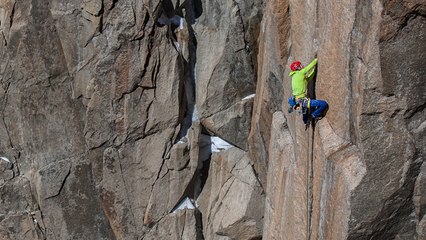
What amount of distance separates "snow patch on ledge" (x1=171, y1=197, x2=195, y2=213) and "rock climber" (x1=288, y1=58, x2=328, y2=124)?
683 centimetres

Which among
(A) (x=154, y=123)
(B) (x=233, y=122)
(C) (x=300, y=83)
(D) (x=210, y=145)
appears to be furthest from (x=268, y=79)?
(A) (x=154, y=123)

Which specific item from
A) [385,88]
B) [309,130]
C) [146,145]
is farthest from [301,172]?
[146,145]

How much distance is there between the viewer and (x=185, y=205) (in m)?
19.7

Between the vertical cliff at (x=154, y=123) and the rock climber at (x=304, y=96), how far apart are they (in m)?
0.59

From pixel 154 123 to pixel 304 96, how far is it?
6.22 m

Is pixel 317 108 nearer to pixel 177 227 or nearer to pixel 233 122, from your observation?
pixel 233 122

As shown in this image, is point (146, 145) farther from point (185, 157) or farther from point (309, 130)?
point (309, 130)

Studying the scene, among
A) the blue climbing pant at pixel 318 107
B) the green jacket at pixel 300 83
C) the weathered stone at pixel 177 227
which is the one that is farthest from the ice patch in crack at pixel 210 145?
the green jacket at pixel 300 83

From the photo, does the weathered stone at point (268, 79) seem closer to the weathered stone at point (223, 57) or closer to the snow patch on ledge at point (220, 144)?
the weathered stone at point (223, 57)

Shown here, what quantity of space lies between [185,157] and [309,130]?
18.3 feet

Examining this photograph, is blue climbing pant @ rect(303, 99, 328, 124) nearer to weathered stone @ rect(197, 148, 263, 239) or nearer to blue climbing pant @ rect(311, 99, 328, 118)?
blue climbing pant @ rect(311, 99, 328, 118)

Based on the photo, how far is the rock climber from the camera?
13.5 m

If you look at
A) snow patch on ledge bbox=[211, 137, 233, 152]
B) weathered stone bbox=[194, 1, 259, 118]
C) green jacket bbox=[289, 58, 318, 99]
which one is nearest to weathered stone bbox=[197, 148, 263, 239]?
snow patch on ledge bbox=[211, 137, 233, 152]

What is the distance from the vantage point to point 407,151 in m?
12.4
